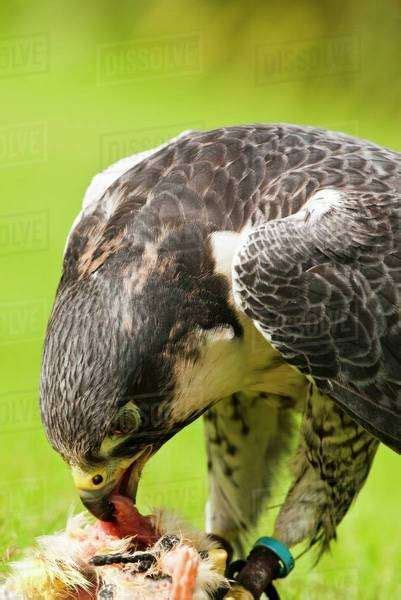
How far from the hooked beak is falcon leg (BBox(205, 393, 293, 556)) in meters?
0.92

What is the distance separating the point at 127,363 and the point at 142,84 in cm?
659

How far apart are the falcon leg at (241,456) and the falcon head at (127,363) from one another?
762mm

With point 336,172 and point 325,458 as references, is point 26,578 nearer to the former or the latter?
point 325,458

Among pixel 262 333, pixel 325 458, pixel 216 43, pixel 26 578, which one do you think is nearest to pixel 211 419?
pixel 325 458

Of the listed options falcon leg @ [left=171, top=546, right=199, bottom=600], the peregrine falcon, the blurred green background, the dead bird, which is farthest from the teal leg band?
the blurred green background

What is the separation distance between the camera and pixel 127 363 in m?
4.03

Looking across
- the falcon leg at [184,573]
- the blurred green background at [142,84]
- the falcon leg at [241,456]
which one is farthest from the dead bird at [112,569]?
the blurred green background at [142,84]

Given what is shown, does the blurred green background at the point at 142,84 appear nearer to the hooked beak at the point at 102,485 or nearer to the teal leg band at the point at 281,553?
the teal leg band at the point at 281,553

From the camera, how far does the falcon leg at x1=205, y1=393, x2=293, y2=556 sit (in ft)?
16.8

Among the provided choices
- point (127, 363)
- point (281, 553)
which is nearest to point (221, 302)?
point (127, 363)

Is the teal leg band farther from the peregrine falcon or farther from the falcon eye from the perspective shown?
the falcon eye

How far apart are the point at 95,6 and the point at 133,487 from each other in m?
6.61

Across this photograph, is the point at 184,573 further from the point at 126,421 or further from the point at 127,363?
the point at 127,363

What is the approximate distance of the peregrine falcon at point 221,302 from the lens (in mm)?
4062
